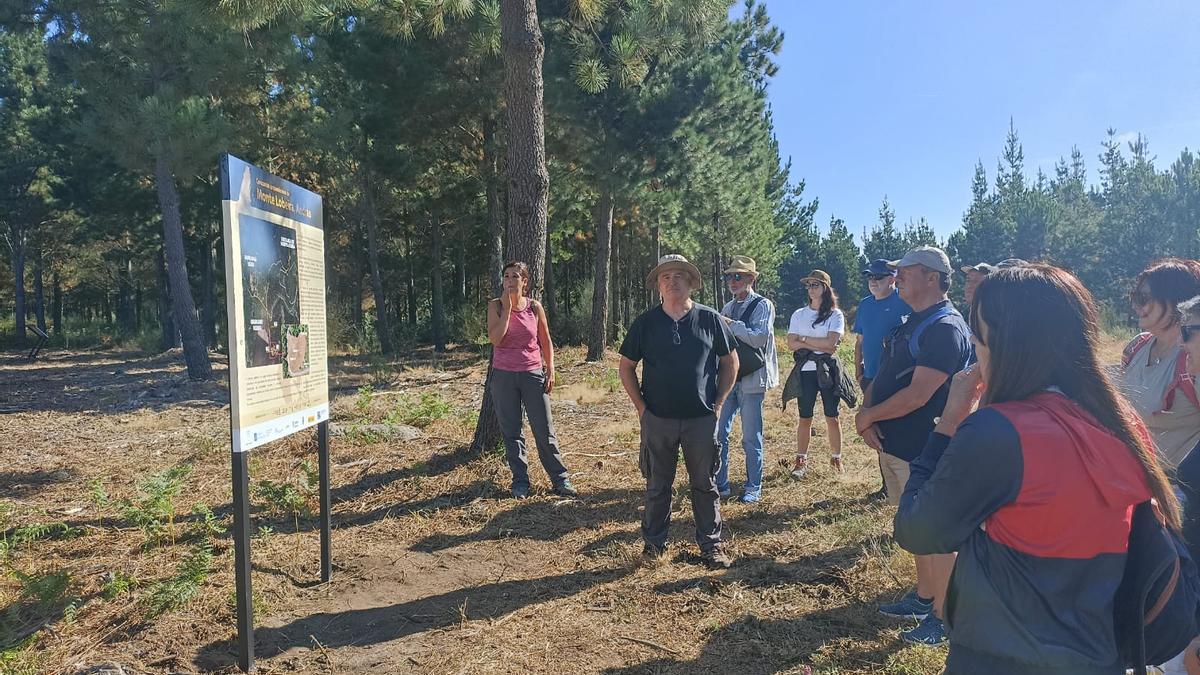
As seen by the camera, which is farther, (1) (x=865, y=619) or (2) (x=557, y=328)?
(2) (x=557, y=328)

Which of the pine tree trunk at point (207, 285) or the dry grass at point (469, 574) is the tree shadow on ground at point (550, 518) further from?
the pine tree trunk at point (207, 285)

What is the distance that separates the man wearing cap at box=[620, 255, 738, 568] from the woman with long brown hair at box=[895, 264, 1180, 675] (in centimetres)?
240

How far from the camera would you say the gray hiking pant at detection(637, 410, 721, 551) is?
13.1ft

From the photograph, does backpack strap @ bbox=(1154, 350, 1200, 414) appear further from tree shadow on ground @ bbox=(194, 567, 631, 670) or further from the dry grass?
tree shadow on ground @ bbox=(194, 567, 631, 670)

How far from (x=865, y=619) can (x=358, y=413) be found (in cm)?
735

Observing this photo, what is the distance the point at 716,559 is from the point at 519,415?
7.10ft

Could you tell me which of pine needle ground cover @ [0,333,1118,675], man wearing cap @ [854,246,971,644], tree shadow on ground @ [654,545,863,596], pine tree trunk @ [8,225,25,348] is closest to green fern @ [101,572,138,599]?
pine needle ground cover @ [0,333,1118,675]

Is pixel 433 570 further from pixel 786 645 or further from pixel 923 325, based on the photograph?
pixel 923 325

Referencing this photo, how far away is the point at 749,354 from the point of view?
16.7 feet

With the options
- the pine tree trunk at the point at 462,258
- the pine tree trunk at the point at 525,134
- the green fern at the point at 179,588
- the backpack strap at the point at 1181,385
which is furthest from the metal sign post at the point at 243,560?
the pine tree trunk at the point at 462,258

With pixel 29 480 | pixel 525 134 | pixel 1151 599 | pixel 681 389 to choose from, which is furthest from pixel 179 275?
pixel 1151 599

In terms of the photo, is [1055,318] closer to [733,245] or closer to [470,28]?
[470,28]

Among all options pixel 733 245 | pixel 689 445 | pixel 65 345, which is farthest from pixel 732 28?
pixel 65 345

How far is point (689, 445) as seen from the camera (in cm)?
400
